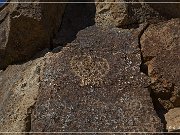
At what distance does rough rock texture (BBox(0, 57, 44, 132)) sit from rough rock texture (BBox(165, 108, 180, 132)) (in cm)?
128

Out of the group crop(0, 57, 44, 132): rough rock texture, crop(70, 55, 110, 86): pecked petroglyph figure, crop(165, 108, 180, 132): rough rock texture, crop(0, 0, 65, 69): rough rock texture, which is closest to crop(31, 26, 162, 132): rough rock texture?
crop(70, 55, 110, 86): pecked petroglyph figure

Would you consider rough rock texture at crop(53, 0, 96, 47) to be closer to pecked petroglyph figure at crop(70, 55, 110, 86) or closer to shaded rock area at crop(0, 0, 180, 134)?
shaded rock area at crop(0, 0, 180, 134)

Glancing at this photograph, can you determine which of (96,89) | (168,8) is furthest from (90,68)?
(168,8)

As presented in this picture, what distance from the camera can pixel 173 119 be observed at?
4402mm

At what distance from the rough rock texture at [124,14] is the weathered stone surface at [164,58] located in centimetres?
19

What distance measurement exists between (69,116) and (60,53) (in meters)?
0.88

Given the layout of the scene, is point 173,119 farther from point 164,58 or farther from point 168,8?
point 168,8

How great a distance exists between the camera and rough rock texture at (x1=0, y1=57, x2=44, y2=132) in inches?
173

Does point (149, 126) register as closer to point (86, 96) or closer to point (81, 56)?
point (86, 96)

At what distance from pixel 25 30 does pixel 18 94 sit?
2.36 ft

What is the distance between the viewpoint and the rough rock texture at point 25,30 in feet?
16.1

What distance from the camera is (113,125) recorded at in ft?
13.5

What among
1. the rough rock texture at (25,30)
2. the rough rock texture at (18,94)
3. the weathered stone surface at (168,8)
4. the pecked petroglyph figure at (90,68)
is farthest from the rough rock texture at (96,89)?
the weathered stone surface at (168,8)

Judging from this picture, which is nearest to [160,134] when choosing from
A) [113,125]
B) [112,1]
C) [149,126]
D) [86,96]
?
[149,126]
